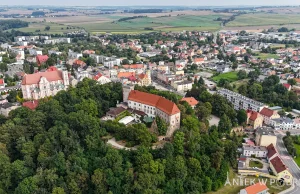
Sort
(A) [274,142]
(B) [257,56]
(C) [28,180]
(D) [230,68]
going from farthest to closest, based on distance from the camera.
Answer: (B) [257,56] → (D) [230,68] → (A) [274,142] → (C) [28,180]

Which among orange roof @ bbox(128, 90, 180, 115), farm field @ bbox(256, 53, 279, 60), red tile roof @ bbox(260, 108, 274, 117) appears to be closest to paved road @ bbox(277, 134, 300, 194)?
red tile roof @ bbox(260, 108, 274, 117)

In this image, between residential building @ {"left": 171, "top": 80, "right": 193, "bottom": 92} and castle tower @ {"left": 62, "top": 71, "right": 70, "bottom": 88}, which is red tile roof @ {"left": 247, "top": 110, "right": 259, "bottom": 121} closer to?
residential building @ {"left": 171, "top": 80, "right": 193, "bottom": 92}

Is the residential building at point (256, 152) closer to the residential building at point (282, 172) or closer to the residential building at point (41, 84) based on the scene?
the residential building at point (282, 172)

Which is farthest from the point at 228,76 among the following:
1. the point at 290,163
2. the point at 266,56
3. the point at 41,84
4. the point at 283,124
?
the point at 41,84

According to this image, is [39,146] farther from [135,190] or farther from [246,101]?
[246,101]

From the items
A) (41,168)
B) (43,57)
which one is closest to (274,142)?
(41,168)

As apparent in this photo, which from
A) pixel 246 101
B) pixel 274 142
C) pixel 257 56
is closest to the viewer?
Result: pixel 274 142

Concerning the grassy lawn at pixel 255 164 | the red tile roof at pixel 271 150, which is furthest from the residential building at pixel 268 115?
the grassy lawn at pixel 255 164
